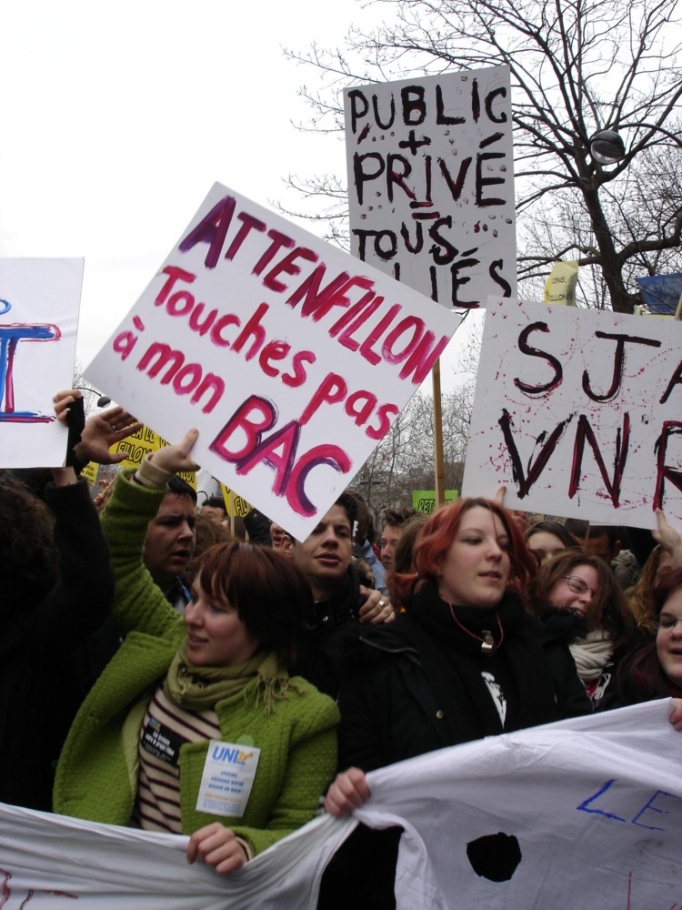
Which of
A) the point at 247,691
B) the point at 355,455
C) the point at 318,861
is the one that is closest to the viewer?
the point at 318,861

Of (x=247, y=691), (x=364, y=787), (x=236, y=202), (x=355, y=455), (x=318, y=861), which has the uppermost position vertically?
(x=236, y=202)

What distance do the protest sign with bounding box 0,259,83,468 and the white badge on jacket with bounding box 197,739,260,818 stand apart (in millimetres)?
787

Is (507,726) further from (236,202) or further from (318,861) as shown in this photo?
(236,202)

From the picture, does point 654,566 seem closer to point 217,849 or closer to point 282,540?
point 282,540

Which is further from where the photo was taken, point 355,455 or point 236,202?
point 236,202

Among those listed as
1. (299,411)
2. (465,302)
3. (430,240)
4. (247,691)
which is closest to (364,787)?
(247,691)

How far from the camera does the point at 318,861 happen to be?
192 centimetres

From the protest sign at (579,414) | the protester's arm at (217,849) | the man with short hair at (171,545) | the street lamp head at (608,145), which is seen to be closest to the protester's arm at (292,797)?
the protester's arm at (217,849)

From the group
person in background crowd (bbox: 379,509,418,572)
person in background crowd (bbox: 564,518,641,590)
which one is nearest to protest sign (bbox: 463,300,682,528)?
person in background crowd (bbox: 564,518,641,590)

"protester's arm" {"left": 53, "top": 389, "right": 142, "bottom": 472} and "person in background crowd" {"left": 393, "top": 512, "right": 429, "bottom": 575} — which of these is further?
"person in background crowd" {"left": 393, "top": 512, "right": 429, "bottom": 575}

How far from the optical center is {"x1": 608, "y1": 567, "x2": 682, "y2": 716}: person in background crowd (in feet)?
7.46

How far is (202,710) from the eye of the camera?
2082mm

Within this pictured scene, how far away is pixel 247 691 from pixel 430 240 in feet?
6.81

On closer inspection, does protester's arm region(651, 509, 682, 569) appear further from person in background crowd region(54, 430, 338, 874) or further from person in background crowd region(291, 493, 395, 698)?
person in background crowd region(54, 430, 338, 874)
